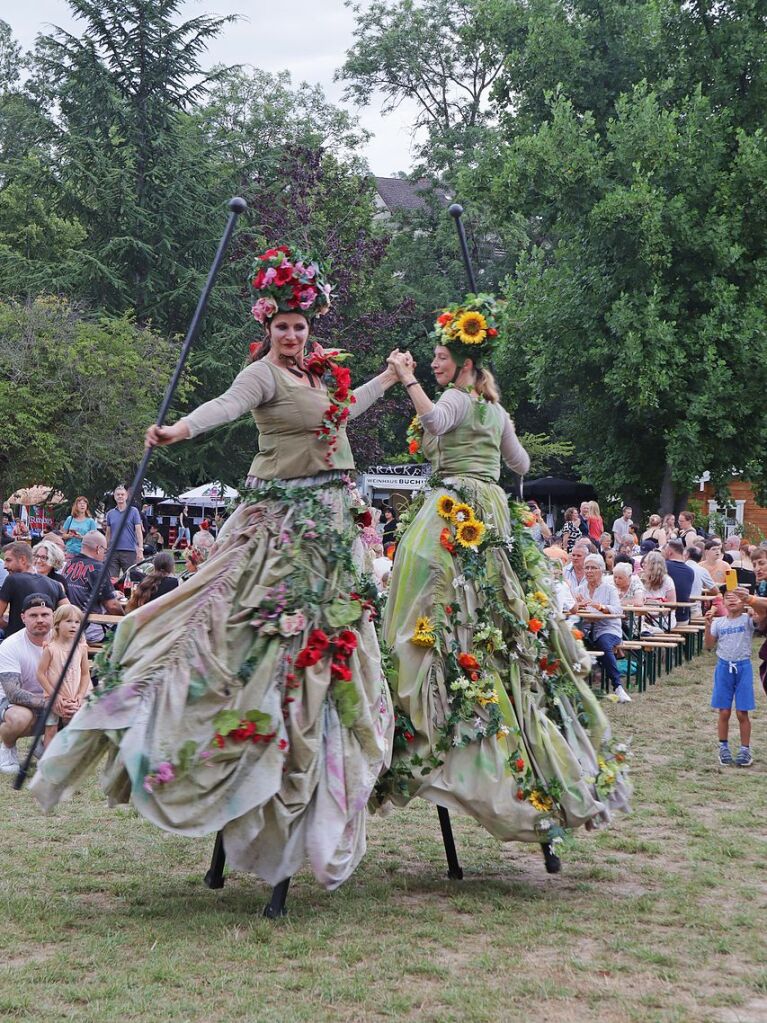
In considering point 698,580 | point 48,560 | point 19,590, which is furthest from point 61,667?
point 698,580

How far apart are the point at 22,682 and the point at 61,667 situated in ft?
0.96

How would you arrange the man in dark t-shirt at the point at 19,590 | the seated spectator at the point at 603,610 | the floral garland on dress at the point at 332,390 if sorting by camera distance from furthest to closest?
the seated spectator at the point at 603,610
the man in dark t-shirt at the point at 19,590
the floral garland on dress at the point at 332,390

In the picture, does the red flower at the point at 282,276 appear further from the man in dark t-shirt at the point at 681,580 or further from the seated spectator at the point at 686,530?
the seated spectator at the point at 686,530

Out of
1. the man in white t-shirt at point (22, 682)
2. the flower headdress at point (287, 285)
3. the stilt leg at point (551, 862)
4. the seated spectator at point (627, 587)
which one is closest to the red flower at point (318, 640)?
the flower headdress at point (287, 285)

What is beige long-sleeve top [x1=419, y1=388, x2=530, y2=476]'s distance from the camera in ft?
20.2

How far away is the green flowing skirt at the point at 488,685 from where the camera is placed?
19.1ft

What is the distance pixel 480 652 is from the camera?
237 inches

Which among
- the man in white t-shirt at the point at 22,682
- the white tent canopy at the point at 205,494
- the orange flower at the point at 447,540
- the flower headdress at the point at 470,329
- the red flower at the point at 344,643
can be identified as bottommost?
the man in white t-shirt at the point at 22,682

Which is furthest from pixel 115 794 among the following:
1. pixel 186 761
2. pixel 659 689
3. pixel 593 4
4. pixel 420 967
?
pixel 593 4

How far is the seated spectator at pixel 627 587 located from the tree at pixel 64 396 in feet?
43.7

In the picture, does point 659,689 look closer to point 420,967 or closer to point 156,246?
point 420,967

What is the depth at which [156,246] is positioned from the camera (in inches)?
1411

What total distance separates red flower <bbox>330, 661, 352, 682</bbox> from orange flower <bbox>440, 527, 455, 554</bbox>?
0.87 meters

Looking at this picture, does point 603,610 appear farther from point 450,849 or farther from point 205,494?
point 205,494
